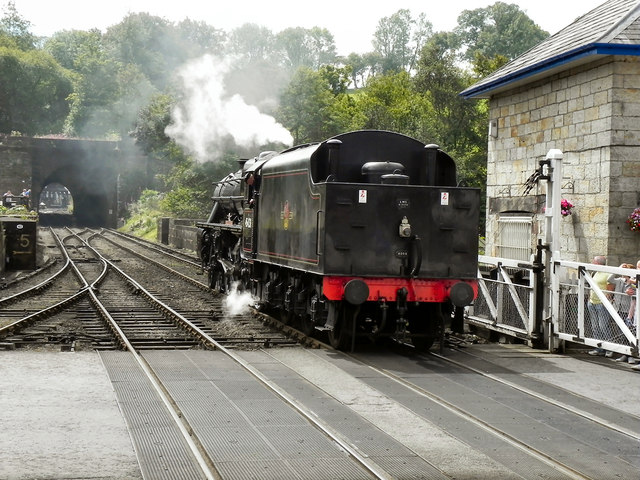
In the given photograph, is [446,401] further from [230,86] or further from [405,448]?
[230,86]

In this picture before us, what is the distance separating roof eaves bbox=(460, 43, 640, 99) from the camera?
14148 millimetres

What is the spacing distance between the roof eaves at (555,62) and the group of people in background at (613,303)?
3645 millimetres

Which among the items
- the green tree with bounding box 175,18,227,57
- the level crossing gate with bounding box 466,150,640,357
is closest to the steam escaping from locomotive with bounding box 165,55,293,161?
the level crossing gate with bounding box 466,150,640,357

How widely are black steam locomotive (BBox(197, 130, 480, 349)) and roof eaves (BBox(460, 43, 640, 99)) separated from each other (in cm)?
315

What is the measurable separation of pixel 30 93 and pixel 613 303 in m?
82.9

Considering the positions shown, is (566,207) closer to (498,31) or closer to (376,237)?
(376,237)

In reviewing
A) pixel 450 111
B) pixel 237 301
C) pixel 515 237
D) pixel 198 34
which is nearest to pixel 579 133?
pixel 515 237

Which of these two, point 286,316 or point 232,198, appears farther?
point 232,198

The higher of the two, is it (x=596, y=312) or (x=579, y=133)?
(x=579, y=133)

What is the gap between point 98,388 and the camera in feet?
30.9

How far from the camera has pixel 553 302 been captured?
41.3 feet

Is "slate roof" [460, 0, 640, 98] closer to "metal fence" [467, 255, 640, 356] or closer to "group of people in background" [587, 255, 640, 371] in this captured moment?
"metal fence" [467, 255, 640, 356]

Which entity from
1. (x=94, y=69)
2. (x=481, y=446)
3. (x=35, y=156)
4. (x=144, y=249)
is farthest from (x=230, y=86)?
(x=94, y=69)

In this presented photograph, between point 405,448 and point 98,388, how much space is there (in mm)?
3561
